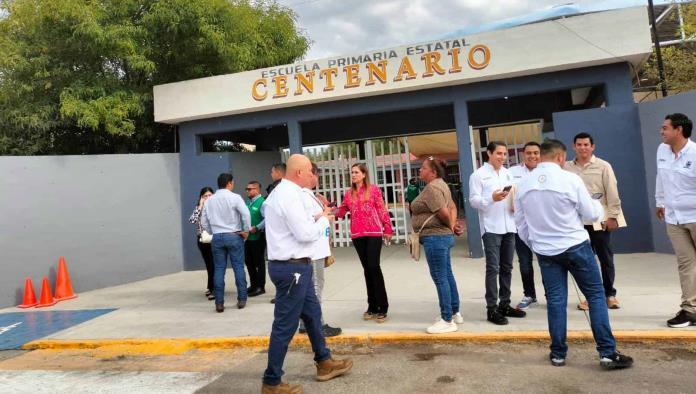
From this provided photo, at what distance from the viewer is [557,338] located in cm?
367

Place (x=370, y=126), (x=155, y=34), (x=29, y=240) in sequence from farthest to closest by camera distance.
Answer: (x=370, y=126) → (x=155, y=34) → (x=29, y=240)

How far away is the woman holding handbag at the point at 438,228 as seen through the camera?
4.43 meters

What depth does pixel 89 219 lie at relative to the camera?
8.82m

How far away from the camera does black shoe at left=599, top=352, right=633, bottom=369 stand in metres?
3.49

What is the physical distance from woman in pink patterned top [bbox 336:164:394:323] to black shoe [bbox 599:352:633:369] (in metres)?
2.20

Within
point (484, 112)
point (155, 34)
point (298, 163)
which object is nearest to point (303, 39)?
point (155, 34)

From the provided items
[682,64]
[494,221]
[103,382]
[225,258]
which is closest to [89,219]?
[225,258]

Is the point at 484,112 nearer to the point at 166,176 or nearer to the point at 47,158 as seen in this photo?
the point at 166,176

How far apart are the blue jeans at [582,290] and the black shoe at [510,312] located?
45.8 inches

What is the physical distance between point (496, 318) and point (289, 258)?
2.37m

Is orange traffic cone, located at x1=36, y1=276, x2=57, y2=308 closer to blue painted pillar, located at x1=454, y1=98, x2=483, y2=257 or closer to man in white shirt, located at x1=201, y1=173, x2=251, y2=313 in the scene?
man in white shirt, located at x1=201, y1=173, x2=251, y2=313

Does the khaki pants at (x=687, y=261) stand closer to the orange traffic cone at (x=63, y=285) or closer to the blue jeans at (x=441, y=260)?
the blue jeans at (x=441, y=260)

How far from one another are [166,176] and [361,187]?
20.3ft

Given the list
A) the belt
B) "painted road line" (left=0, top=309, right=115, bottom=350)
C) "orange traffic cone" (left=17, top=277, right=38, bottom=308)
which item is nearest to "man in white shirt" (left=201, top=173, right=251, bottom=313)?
"painted road line" (left=0, top=309, right=115, bottom=350)
